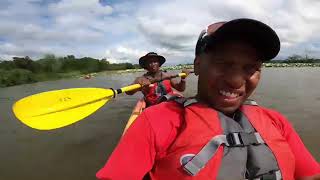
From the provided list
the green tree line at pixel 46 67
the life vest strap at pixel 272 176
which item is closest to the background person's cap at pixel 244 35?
the life vest strap at pixel 272 176

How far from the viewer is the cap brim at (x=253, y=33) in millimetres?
1406

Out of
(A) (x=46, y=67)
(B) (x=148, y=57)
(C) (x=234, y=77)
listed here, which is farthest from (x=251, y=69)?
(A) (x=46, y=67)

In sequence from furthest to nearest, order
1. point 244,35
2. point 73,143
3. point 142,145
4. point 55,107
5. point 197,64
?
1. point 73,143
2. point 55,107
3. point 197,64
4. point 244,35
5. point 142,145

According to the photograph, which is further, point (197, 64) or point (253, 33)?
point (197, 64)

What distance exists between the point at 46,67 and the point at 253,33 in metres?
52.4

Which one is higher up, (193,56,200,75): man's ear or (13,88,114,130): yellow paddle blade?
(193,56,200,75): man's ear

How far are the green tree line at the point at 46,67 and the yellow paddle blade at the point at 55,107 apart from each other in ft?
99.2

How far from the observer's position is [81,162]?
627cm

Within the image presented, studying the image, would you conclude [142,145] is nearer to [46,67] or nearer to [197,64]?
[197,64]

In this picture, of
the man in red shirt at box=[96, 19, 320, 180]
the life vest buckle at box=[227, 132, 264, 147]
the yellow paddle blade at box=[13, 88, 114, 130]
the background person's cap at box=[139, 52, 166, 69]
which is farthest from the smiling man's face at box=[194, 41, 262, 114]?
the background person's cap at box=[139, 52, 166, 69]

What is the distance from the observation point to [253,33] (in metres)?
1.45

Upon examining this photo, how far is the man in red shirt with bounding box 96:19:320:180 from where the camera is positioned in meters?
1.37

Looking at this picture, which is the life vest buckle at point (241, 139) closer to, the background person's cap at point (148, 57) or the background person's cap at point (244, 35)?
the background person's cap at point (244, 35)

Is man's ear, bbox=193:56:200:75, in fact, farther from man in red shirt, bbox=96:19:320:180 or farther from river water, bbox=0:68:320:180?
river water, bbox=0:68:320:180
